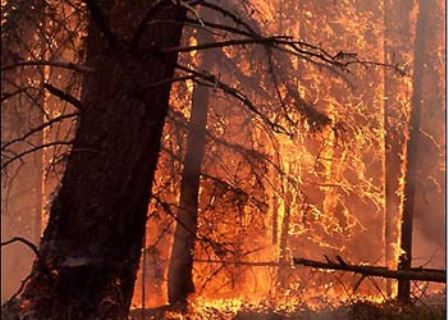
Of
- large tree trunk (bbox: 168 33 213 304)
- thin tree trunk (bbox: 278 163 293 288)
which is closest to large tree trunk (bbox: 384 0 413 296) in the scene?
thin tree trunk (bbox: 278 163 293 288)

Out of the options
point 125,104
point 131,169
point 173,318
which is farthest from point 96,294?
point 173,318

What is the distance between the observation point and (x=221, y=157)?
7988mm

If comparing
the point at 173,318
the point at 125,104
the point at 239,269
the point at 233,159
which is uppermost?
the point at 233,159

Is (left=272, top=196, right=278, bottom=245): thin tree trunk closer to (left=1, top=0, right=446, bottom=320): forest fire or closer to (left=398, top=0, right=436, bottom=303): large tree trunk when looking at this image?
(left=1, top=0, right=446, bottom=320): forest fire

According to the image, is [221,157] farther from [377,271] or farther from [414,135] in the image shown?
[377,271]

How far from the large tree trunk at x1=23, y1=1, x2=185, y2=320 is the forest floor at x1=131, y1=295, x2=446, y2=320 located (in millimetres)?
2411

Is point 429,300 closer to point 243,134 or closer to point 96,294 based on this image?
point 243,134

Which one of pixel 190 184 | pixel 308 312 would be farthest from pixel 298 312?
pixel 190 184

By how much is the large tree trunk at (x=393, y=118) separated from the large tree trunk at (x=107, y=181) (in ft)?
13.8

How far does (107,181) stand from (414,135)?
6593mm

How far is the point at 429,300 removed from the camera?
24.0 ft

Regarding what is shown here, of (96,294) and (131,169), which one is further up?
(131,169)

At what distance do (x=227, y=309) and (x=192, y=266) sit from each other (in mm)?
1618

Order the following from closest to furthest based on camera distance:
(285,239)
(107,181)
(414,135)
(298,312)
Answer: (107,181), (298,312), (285,239), (414,135)
